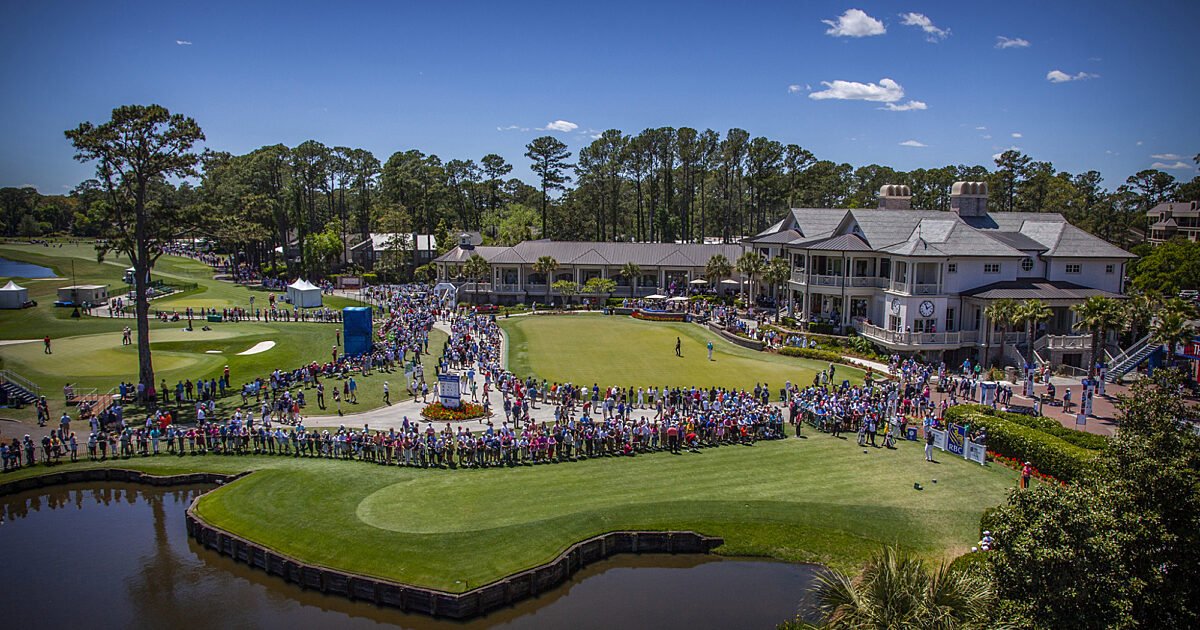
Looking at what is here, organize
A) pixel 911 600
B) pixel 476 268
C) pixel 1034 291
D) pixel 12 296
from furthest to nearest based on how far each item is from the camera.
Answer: pixel 476 268
pixel 12 296
pixel 1034 291
pixel 911 600

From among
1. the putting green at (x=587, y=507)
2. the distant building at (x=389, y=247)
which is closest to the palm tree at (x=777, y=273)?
the putting green at (x=587, y=507)

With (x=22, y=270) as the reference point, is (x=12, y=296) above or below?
below

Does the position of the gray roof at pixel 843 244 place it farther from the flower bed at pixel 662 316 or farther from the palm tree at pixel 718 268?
the palm tree at pixel 718 268

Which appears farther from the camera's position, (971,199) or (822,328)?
(971,199)

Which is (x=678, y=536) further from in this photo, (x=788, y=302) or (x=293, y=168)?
(x=293, y=168)

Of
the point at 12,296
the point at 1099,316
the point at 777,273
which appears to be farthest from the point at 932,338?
the point at 12,296

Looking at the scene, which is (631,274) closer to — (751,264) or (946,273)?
(751,264)

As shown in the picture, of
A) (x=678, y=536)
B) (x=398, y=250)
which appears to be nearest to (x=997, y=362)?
(x=678, y=536)

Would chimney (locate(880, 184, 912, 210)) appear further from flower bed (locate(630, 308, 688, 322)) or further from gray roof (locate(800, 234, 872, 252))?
flower bed (locate(630, 308, 688, 322))

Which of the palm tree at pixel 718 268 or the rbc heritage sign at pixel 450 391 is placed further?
the palm tree at pixel 718 268
